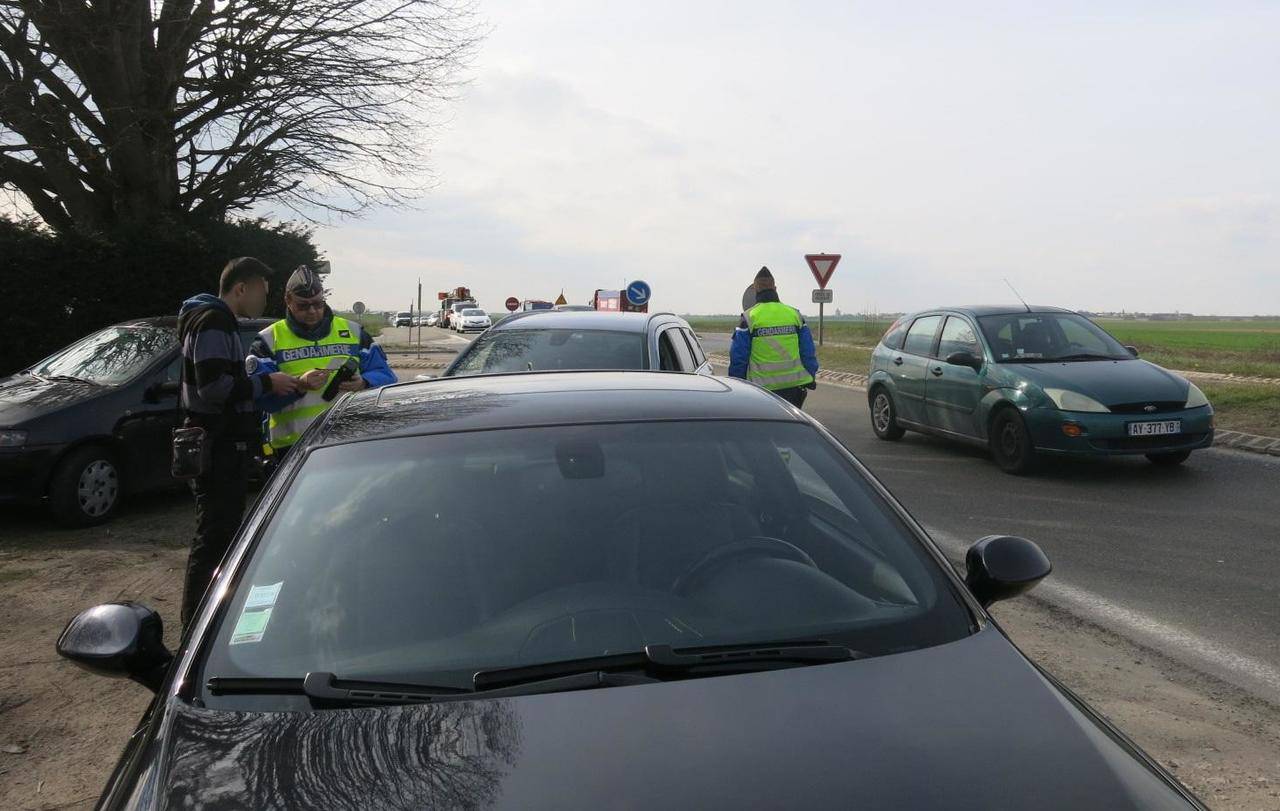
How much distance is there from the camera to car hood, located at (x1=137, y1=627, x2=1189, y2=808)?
185 centimetres

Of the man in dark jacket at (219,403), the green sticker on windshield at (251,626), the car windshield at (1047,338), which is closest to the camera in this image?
the green sticker on windshield at (251,626)

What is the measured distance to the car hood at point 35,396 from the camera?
8.30 m

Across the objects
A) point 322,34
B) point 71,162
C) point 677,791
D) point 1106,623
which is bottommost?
point 1106,623

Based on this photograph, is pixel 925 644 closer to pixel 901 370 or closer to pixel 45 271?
pixel 901 370

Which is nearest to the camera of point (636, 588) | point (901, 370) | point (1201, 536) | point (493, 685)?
point (493, 685)

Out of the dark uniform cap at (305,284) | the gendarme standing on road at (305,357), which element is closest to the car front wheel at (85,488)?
the gendarme standing on road at (305,357)

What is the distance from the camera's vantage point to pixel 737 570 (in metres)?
2.69

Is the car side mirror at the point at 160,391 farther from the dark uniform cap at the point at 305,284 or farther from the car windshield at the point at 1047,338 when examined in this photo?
the car windshield at the point at 1047,338

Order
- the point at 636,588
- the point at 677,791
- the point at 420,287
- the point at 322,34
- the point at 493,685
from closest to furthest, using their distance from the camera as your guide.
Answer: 1. the point at 677,791
2. the point at 493,685
3. the point at 636,588
4. the point at 322,34
5. the point at 420,287

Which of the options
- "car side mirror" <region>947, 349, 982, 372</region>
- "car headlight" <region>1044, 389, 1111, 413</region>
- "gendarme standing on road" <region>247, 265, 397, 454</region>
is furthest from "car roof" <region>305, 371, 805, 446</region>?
"car side mirror" <region>947, 349, 982, 372</region>

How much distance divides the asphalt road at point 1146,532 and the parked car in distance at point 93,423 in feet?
19.6

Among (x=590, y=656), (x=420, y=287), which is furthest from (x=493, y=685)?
(x=420, y=287)

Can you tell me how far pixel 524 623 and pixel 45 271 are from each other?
555 inches

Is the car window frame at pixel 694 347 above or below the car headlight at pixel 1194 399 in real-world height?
above
